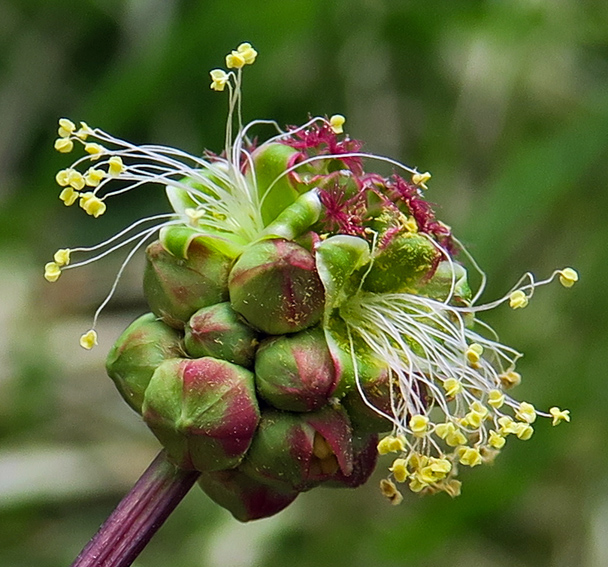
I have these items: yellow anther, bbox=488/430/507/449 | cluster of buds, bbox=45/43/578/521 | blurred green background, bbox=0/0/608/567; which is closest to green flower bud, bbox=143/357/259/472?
cluster of buds, bbox=45/43/578/521

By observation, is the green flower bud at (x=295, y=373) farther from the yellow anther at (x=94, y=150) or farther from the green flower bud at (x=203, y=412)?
the yellow anther at (x=94, y=150)

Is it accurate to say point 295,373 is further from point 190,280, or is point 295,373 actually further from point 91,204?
point 91,204

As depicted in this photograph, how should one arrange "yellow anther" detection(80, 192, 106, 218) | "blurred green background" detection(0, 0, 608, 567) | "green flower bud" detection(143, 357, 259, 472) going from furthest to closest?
"blurred green background" detection(0, 0, 608, 567), "yellow anther" detection(80, 192, 106, 218), "green flower bud" detection(143, 357, 259, 472)

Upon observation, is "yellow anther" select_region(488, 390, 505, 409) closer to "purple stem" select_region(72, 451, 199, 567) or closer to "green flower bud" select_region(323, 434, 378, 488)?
"green flower bud" select_region(323, 434, 378, 488)

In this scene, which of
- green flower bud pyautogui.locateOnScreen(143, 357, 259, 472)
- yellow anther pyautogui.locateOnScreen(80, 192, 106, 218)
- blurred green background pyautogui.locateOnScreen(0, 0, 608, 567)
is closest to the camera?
green flower bud pyautogui.locateOnScreen(143, 357, 259, 472)

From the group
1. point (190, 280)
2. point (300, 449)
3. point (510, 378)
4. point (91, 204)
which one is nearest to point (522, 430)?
point (510, 378)
